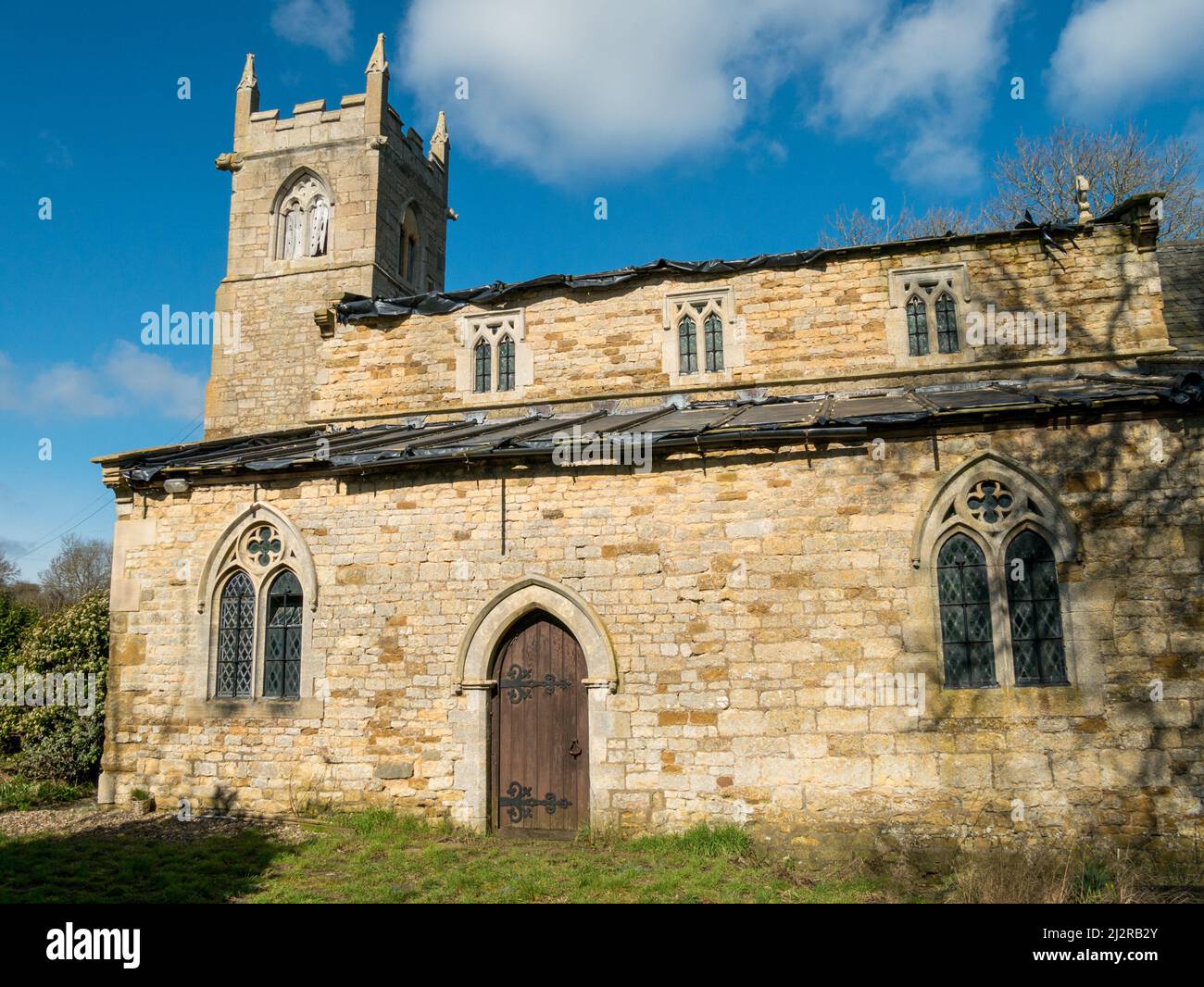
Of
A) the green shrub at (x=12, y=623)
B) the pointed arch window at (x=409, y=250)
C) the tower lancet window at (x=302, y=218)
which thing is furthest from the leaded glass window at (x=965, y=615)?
the pointed arch window at (x=409, y=250)

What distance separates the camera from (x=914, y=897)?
7.13 meters

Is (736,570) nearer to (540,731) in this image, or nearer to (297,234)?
(540,731)

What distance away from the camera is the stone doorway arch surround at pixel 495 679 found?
917cm

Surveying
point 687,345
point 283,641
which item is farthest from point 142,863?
point 687,345

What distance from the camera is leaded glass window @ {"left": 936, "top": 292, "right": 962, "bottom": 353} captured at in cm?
1191

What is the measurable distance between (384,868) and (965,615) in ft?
21.1

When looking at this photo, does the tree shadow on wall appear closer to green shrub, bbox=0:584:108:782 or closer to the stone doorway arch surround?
the stone doorway arch surround

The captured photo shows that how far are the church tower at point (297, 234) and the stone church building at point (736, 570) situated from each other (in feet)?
29.0

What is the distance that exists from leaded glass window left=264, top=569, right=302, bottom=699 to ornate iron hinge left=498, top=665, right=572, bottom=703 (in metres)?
2.82

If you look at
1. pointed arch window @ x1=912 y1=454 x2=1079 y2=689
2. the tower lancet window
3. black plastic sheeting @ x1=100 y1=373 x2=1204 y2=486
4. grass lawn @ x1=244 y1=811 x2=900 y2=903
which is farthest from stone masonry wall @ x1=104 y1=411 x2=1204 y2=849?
the tower lancet window

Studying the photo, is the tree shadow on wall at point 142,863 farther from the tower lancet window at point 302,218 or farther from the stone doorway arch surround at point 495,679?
the tower lancet window at point 302,218

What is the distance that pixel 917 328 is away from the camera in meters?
12.1

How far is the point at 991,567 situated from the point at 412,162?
21681 mm
